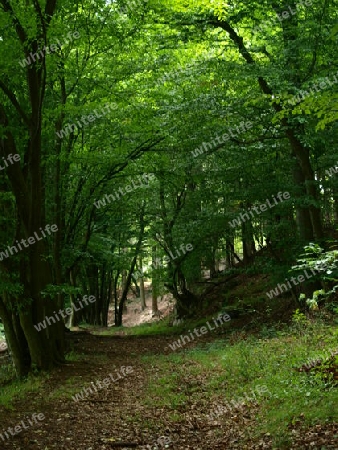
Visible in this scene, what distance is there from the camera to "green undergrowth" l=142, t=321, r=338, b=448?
5312 mm

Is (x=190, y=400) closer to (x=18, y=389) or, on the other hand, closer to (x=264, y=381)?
A: (x=264, y=381)

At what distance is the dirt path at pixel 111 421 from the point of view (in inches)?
221

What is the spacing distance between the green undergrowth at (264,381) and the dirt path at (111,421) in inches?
8.1

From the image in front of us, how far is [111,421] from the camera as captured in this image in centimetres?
668

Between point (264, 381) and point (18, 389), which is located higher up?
point (18, 389)

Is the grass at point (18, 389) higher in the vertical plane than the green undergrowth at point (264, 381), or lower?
higher

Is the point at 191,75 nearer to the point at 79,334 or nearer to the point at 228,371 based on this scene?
the point at 228,371

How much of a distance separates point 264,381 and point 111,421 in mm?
2516

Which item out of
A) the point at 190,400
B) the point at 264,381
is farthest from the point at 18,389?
the point at 264,381

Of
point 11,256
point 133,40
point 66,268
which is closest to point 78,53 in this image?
point 133,40

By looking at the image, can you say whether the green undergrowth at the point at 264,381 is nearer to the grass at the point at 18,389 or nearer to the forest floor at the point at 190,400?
the forest floor at the point at 190,400

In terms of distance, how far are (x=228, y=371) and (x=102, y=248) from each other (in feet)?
36.7

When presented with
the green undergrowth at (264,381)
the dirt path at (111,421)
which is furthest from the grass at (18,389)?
the green undergrowth at (264,381)

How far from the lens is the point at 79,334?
1698cm
